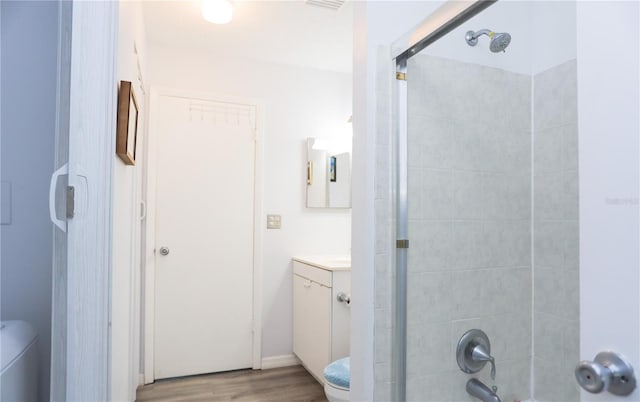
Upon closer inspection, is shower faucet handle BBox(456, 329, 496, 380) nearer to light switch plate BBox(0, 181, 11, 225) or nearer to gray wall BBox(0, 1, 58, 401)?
gray wall BBox(0, 1, 58, 401)

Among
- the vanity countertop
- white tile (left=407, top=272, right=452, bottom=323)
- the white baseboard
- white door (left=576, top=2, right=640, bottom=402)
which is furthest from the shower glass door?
the white baseboard

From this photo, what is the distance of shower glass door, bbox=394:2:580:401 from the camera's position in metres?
1.48

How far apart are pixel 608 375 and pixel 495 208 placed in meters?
1.09

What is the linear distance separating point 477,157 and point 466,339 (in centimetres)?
76

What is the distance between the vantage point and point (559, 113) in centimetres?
156

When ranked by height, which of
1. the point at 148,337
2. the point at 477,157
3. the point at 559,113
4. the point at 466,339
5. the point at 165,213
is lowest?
the point at 148,337

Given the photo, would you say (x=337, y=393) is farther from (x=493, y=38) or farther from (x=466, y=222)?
(x=493, y=38)

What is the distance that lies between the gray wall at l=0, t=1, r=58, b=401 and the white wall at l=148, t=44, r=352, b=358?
1.79m

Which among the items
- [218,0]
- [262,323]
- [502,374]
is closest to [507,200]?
[502,374]

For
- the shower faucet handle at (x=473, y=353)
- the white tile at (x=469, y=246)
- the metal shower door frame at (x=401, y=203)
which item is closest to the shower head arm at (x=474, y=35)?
the metal shower door frame at (x=401, y=203)

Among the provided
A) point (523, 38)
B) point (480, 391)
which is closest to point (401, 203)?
point (480, 391)

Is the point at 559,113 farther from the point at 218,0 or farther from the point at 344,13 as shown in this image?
the point at 218,0

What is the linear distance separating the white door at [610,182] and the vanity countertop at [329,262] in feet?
5.87

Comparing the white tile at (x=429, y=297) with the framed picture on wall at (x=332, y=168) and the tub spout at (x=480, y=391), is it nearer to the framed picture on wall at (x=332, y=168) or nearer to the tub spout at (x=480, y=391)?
the tub spout at (x=480, y=391)
